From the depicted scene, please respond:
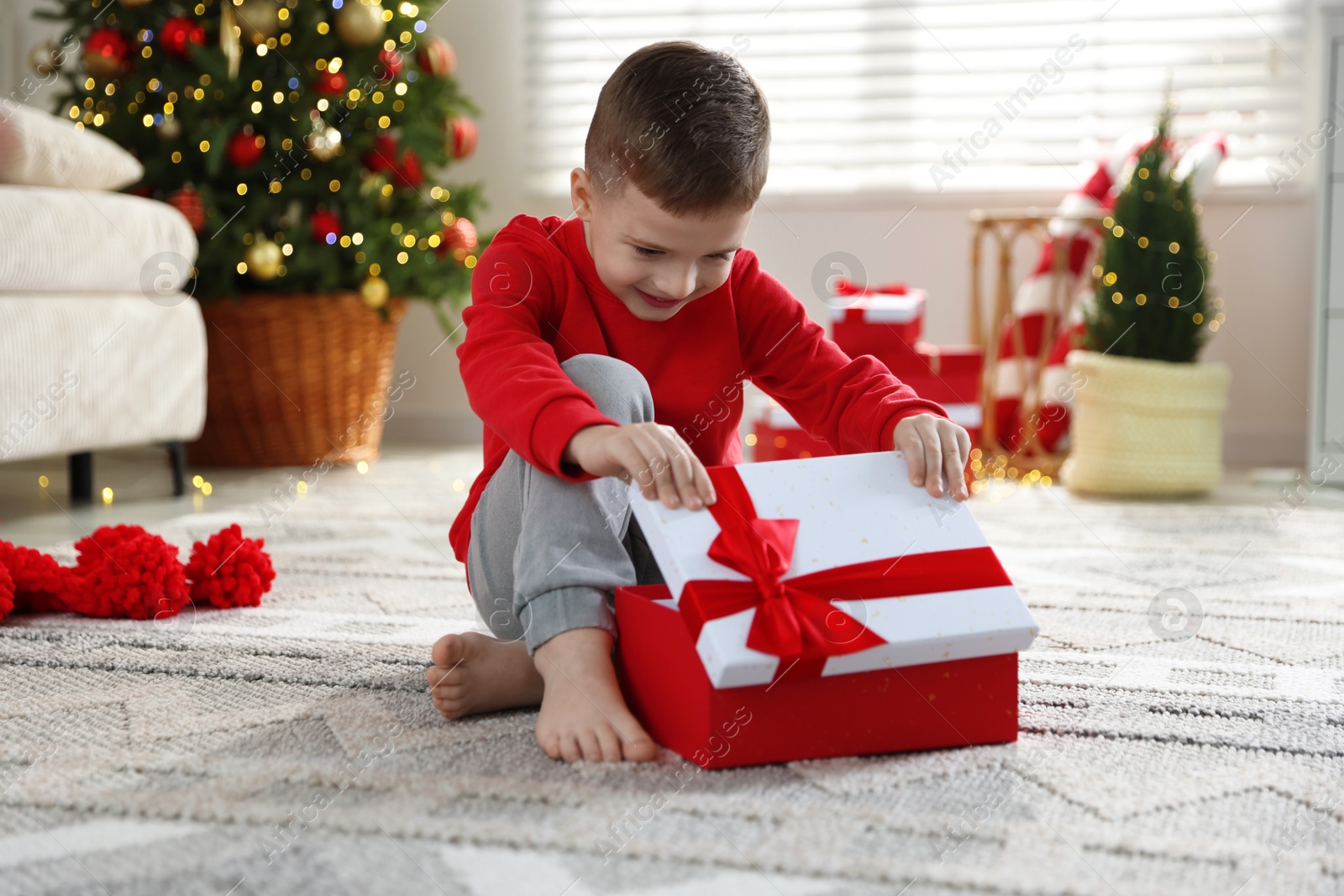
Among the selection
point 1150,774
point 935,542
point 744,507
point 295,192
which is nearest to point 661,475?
point 744,507

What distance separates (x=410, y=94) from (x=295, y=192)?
29 cm

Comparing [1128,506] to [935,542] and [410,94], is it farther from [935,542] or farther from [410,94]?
[410,94]

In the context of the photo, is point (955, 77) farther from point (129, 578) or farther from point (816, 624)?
point (816, 624)

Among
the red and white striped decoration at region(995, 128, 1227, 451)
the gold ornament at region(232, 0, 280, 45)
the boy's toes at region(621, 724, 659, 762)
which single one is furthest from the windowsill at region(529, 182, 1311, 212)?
the boy's toes at region(621, 724, 659, 762)

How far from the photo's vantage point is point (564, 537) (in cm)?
81

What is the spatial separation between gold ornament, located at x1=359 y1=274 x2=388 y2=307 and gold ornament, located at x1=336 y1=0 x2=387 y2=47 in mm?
428

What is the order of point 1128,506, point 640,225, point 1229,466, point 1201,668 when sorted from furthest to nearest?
1. point 1229,466
2. point 1128,506
3. point 1201,668
4. point 640,225

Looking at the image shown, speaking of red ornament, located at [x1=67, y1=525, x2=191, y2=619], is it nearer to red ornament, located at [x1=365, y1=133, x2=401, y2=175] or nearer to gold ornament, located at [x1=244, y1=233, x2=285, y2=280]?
gold ornament, located at [x1=244, y1=233, x2=285, y2=280]

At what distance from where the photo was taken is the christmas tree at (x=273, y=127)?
2.23m

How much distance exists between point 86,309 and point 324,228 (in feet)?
1.95

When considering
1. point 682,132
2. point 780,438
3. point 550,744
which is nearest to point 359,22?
point 780,438

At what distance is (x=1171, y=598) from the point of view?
1244mm

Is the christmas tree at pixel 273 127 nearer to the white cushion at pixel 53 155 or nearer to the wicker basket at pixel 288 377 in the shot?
the wicker basket at pixel 288 377

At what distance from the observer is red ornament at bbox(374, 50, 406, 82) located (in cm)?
233
